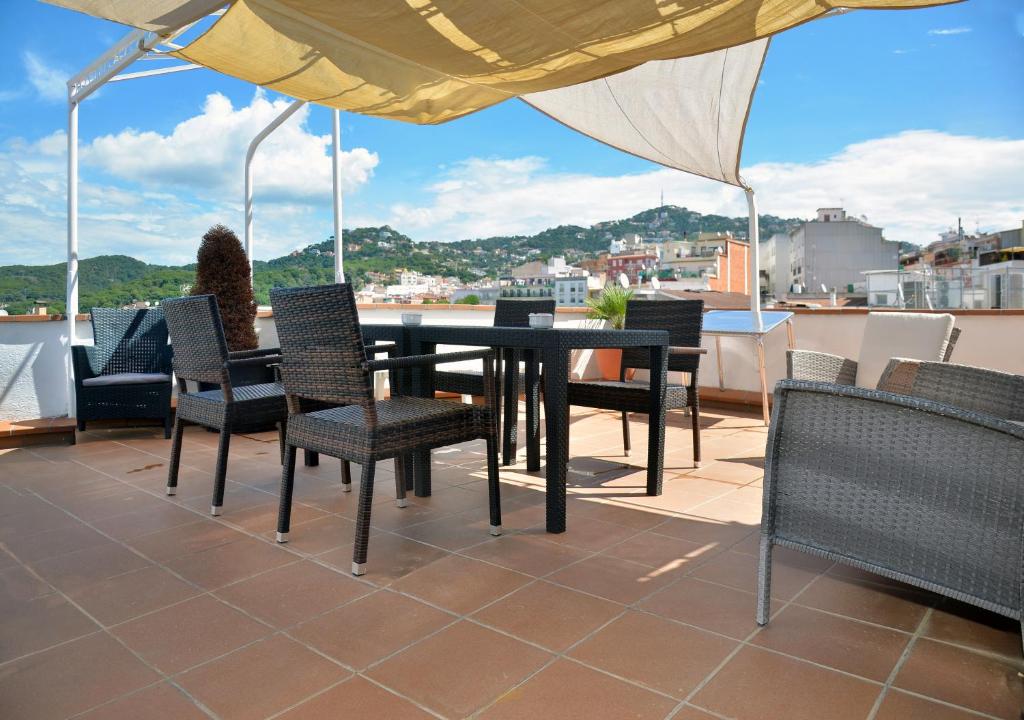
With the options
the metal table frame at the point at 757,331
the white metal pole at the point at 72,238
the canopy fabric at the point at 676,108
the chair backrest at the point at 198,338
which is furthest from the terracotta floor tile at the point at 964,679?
the white metal pole at the point at 72,238

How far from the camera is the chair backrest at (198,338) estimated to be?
3.11m

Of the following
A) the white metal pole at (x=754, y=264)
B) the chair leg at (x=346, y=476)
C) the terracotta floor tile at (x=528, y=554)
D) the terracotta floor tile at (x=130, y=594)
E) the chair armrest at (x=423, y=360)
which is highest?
the white metal pole at (x=754, y=264)

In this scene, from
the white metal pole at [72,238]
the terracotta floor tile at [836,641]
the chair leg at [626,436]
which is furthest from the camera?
the white metal pole at [72,238]

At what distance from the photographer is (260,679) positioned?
1.68 meters

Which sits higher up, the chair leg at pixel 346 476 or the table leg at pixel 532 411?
the table leg at pixel 532 411

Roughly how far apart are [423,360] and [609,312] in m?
4.12

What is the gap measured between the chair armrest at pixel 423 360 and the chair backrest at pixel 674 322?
1.47 metres

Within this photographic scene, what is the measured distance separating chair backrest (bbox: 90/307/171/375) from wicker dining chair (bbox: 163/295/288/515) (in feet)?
6.08

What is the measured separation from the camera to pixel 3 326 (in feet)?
15.9

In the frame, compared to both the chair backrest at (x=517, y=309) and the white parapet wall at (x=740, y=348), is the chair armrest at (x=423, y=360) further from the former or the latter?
the white parapet wall at (x=740, y=348)

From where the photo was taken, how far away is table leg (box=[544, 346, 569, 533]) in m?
2.70

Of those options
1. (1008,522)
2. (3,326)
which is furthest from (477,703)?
(3,326)

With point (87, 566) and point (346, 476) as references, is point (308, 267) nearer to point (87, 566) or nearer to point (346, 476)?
point (346, 476)

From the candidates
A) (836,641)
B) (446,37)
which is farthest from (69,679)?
(446,37)
